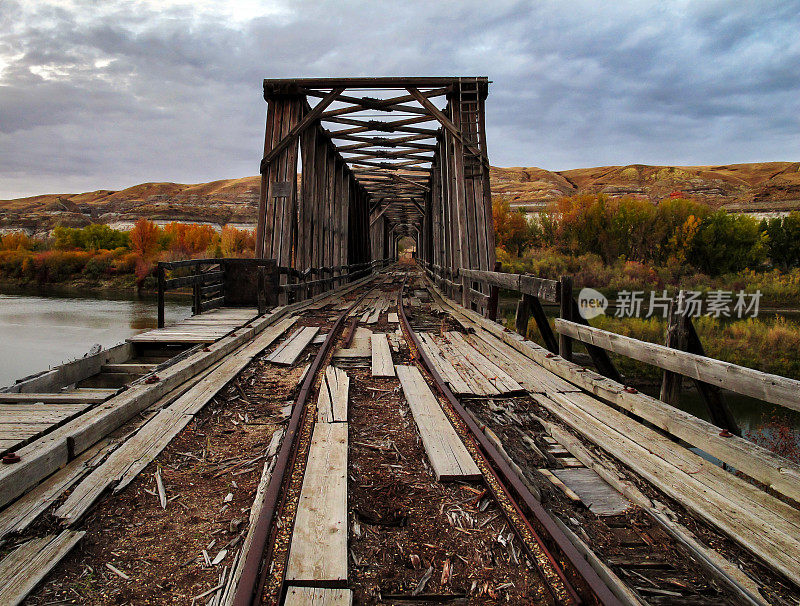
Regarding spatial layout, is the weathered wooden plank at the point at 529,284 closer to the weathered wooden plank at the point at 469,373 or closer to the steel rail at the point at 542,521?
the weathered wooden plank at the point at 469,373

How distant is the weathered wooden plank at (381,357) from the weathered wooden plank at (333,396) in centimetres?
40

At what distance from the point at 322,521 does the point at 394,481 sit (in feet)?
1.99

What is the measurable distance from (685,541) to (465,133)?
9921 mm

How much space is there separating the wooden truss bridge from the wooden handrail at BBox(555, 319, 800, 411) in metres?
0.02

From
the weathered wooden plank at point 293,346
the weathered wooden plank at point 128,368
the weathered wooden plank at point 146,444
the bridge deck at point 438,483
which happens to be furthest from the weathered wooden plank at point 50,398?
the weathered wooden plank at point 293,346

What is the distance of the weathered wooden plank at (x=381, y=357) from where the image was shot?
5.20 meters

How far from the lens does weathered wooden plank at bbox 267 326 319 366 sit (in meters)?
5.62

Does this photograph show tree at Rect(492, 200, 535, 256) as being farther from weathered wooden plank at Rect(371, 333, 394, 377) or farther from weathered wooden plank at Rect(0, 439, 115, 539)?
weathered wooden plank at Rect(0, 439, 115, 539)

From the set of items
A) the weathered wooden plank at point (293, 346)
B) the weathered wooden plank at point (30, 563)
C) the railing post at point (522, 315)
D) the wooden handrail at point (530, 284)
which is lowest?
the weathered wooden plank at point (30, 563)

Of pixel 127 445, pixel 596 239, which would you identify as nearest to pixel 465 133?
pixel 127 445

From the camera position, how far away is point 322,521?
231 centimetres

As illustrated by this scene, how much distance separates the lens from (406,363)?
18.8 feet

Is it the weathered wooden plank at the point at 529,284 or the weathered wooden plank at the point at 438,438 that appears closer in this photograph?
the weathered wooden plank at the point at 438,438

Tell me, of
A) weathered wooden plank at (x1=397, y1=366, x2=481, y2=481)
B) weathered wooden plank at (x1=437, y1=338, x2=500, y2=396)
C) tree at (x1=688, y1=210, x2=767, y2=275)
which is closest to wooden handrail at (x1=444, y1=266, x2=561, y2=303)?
weathered wooden plank at (x1=437, y1=338, x2=500, y2=396)
